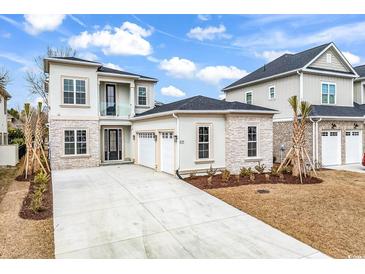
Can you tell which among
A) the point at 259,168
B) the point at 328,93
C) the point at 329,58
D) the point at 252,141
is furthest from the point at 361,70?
the point at 259,168

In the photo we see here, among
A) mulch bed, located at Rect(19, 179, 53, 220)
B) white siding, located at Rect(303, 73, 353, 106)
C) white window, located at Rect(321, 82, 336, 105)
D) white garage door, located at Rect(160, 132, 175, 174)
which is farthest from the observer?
white window, located at Rect(321, 82, 336, 105)

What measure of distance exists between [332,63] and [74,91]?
60.2 feet

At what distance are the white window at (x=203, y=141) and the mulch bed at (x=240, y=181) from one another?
1093mm

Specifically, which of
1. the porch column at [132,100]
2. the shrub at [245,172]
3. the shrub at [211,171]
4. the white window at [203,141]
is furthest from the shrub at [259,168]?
the porch column at [132,100]

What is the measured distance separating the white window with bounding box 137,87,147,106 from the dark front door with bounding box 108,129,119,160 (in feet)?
9.39

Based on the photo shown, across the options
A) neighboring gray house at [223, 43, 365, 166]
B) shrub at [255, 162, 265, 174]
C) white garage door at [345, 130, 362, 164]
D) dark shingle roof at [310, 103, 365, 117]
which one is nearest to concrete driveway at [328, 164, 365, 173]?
neighboring gray house at [223, 43, 365, 166]

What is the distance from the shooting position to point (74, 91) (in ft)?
51.0

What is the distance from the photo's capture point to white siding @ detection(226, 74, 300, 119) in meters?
17.2

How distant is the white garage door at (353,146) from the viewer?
1692cm

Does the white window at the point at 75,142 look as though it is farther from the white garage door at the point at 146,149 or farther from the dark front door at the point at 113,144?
the white garage door at the point at 146,149

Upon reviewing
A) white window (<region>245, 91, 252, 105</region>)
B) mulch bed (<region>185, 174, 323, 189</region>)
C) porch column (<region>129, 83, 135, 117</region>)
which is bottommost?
mulch bed (<region>185, 174, 323, 189</region>)

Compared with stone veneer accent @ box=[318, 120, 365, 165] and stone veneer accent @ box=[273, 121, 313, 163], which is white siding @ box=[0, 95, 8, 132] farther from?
stone veneer accent @ box=[318, 120, 365, 165]
